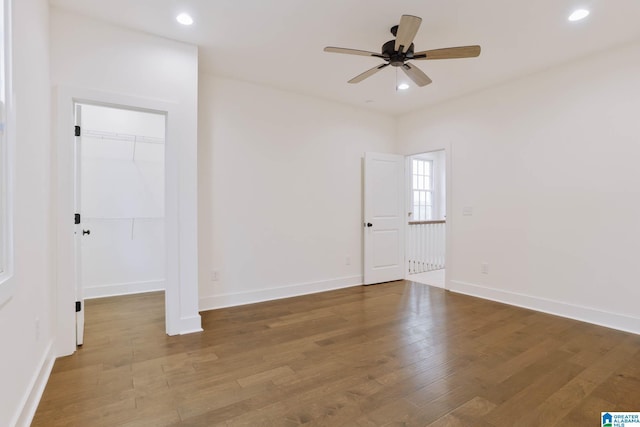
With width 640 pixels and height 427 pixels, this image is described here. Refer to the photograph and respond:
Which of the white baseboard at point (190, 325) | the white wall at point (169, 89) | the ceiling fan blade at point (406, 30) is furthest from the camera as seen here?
the white baseboard at point (190, 325)

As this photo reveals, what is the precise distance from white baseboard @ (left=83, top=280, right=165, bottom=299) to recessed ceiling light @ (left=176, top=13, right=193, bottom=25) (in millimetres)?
3430

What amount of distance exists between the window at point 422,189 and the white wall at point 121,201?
5.39 m

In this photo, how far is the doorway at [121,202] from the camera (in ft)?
13.9

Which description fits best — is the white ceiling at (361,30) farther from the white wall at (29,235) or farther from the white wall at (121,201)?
the white wall at (121,201)

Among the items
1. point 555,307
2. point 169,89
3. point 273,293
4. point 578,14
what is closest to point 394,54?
point 578,14

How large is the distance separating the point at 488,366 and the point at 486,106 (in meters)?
3.30

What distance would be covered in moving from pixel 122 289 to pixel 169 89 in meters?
2.90

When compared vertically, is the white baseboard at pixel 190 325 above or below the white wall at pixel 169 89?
below

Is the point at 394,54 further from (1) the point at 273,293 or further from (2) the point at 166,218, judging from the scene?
(1) the point at 273,293

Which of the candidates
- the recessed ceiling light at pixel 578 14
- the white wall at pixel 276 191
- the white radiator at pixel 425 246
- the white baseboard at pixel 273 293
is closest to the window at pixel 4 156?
the white wall at pixel 276 191

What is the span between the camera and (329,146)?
4723 millimetres

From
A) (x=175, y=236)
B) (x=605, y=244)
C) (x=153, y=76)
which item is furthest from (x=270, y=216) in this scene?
(x=605, y=244)

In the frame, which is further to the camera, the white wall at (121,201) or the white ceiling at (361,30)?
the white wall at (121,201)

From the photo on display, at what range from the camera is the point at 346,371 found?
7.55 ft
